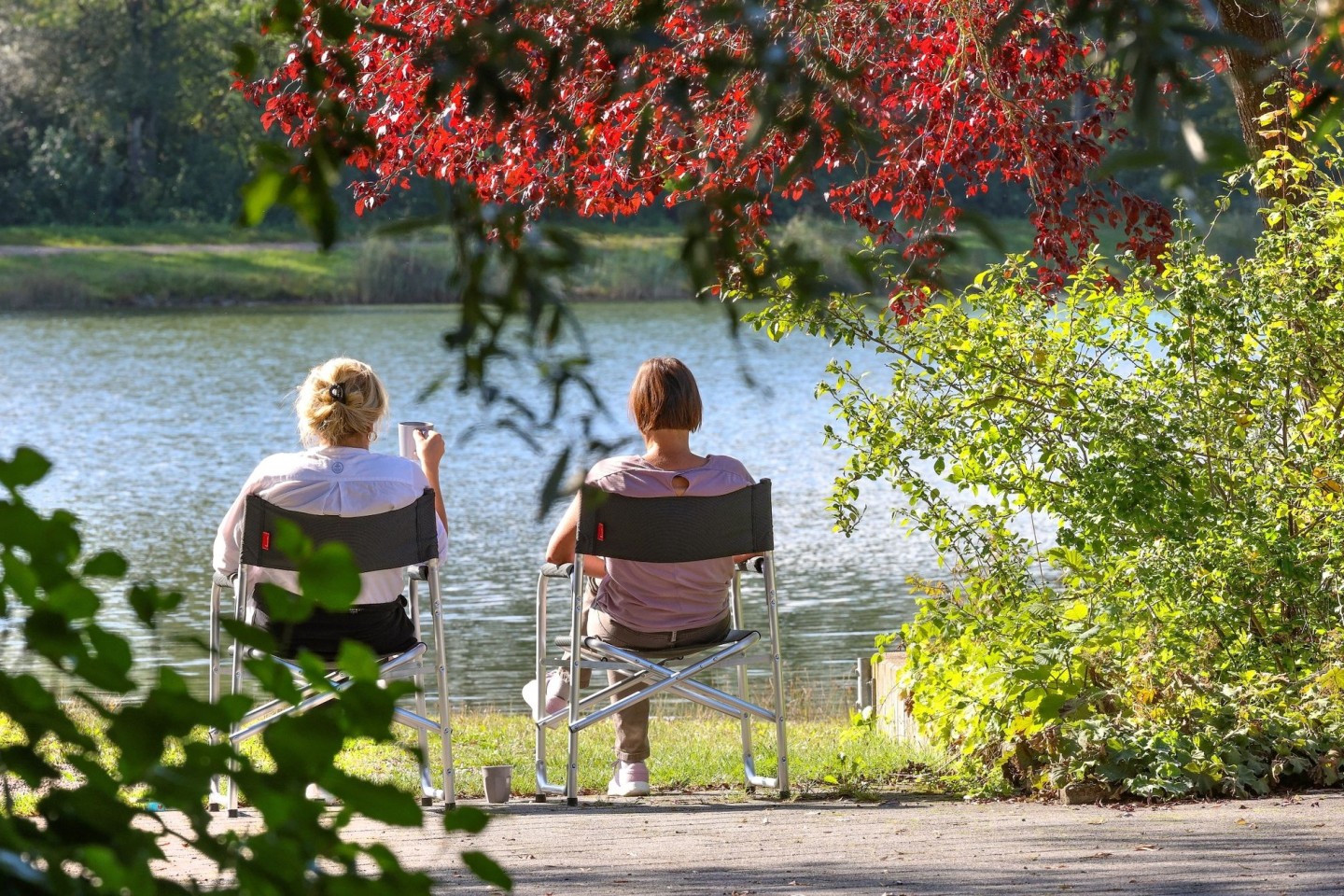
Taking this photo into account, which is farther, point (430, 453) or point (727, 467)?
point (430, 453)

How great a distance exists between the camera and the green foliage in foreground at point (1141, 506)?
4.23m

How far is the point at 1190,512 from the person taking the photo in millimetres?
4309

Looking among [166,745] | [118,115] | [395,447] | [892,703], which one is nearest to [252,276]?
[118,115]

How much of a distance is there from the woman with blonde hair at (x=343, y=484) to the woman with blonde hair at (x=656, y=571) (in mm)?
465

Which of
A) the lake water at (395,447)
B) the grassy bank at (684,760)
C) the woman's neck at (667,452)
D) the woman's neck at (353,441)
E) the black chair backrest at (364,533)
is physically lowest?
the lake water at (395,447)

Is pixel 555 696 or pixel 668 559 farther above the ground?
pixel 668 559

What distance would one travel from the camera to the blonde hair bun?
461 centimetres

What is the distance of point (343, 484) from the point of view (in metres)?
4.53

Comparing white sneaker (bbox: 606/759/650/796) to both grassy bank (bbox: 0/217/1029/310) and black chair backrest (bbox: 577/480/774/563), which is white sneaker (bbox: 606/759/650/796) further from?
grassy bank (bbox: 0/217/1029/310)

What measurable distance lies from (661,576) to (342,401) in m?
0.98

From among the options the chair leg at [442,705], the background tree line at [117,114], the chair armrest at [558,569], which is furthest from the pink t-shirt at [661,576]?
the background tree line at [117,114]

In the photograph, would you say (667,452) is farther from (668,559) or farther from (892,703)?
(892,703)

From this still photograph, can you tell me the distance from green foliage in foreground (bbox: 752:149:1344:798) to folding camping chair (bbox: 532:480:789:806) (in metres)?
0.31

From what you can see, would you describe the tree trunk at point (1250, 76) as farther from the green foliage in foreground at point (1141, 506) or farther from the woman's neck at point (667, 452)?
the woman's neck at point (667, 452)
